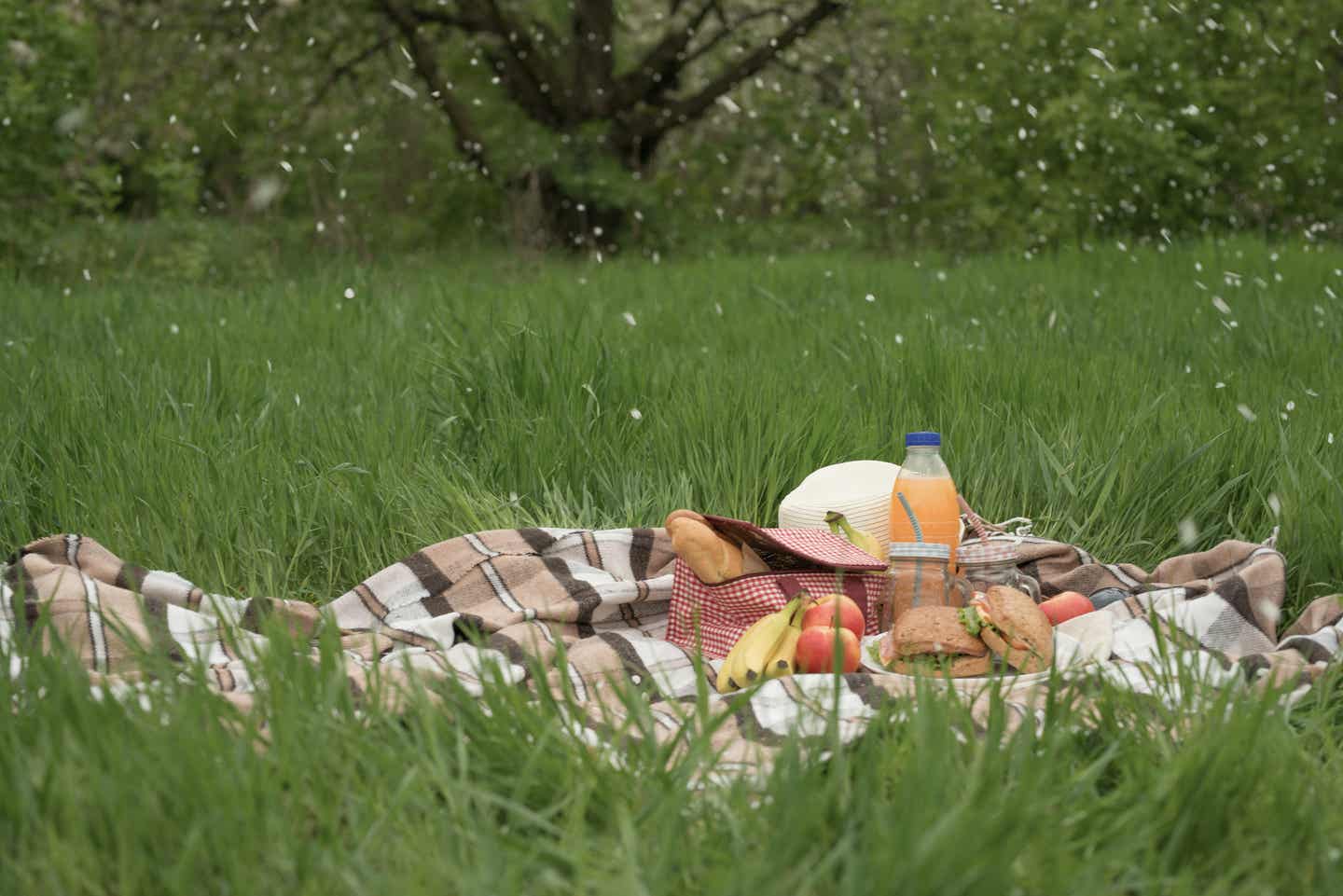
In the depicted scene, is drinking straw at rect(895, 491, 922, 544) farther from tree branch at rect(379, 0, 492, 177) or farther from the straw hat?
tree branch at rect(379, 0, 492, 177)

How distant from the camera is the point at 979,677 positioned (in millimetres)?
2467

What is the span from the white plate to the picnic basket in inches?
5.7

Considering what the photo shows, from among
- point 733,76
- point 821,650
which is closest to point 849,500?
point 821,650

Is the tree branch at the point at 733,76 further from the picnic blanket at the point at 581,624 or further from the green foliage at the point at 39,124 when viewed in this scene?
the picnic blanket at the point at 581,624

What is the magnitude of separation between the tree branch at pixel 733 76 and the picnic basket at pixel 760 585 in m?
8.92

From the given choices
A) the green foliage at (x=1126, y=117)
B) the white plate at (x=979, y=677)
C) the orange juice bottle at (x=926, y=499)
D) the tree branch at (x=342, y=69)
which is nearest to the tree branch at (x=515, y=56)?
the tree branch at (x=342, y=69)

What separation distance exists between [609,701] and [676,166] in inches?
432

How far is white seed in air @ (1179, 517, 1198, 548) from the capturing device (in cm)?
320

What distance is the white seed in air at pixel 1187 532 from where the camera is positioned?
3.20 metres

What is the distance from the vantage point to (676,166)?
12.9 meters

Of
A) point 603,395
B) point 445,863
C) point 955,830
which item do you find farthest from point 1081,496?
point 445,863

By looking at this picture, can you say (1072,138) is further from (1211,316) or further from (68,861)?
(68,861)

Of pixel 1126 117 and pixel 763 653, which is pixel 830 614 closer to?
pixel 763 653

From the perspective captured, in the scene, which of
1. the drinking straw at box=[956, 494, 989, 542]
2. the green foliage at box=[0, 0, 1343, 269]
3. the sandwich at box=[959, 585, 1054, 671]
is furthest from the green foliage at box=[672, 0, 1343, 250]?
the sandwich at box=[959, 585, 1054, 671]
